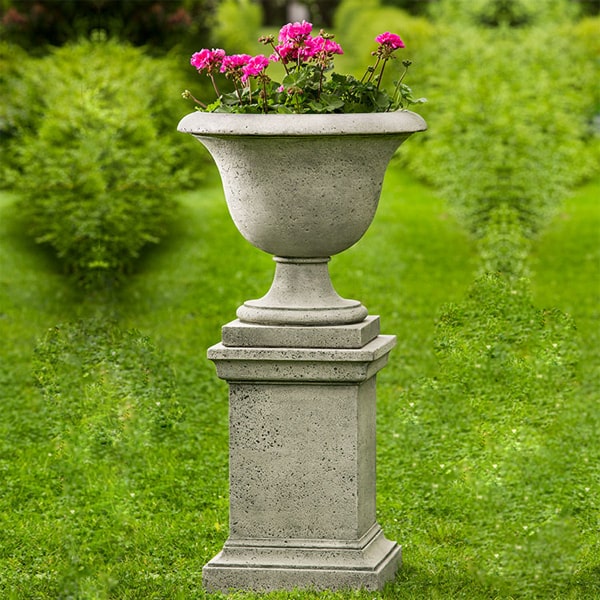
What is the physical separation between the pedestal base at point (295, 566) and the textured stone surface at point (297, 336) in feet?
2.62

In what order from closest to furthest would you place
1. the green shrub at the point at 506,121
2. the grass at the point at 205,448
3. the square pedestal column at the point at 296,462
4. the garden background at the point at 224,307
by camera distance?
the square pedestal column at the point at 296,462
the grass at the point at 205,448
the garden background at the point at 224,307
the green shrub at the point at 506,121

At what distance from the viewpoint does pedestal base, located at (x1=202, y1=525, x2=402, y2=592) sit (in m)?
4.93

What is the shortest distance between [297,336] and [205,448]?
2.50m

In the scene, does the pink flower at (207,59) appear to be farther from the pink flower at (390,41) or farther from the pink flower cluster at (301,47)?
the pink flower at (390,41)

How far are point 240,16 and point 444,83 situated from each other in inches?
536

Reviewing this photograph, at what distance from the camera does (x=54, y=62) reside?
47.1 feet

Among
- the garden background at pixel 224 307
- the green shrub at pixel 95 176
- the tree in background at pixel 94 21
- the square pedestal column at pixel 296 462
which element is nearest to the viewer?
the square pedestal column at pixel 296 462

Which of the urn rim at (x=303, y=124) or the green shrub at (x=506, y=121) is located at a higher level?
the urn rim at (x=303, y=124)

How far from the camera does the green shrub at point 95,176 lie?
1070 centimetres

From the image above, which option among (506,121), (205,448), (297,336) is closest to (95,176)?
(506,121)

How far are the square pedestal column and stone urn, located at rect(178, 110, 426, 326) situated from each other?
0.15 m


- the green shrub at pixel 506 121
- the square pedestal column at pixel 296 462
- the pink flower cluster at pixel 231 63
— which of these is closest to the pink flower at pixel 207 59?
the pink flower cluster at pixel 231 63

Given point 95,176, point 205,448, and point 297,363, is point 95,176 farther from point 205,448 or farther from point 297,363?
point 297,363

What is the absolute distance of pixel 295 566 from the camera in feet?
16.2
